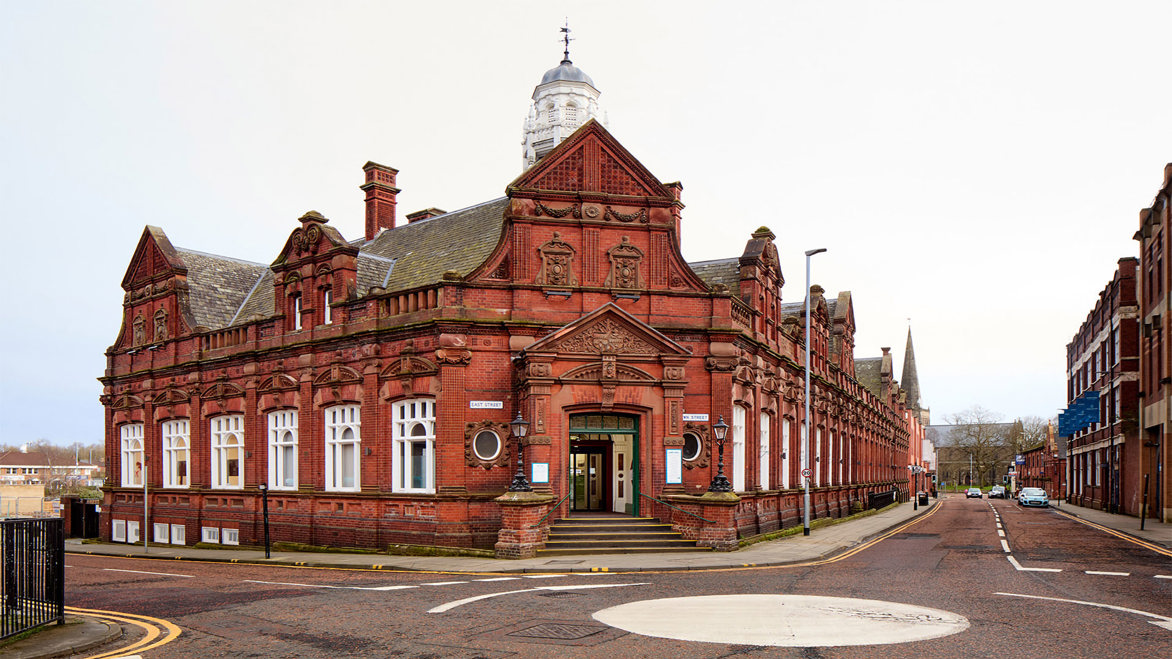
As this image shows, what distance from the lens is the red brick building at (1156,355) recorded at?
38.0 metres

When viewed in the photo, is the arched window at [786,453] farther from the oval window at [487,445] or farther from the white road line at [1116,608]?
the white road line at [1116,608]

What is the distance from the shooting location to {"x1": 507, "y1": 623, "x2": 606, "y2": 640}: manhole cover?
39.0 ft

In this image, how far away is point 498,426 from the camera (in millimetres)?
25156

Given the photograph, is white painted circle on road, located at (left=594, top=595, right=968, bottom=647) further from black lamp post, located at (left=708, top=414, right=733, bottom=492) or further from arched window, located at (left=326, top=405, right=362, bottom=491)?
arched window, located at (left=326, top=405, right=362, bottom=491)

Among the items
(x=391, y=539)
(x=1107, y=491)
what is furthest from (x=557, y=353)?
(x=1107, y=491)

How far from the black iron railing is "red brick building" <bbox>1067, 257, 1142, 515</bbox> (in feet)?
146

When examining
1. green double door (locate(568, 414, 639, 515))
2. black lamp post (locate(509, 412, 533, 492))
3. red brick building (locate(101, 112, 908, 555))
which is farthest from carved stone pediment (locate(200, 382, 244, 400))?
black lamp post (locate(509, 412, 533, 492))

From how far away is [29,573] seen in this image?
11.8 metres

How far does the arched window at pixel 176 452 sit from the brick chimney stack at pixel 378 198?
401 inches

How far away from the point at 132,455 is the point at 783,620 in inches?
1320

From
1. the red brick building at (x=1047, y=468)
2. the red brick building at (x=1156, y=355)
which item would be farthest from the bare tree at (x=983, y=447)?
the red brick building at (x=1156, y=355)

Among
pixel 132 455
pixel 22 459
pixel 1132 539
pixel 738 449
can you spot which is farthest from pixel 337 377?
pixel 22 459

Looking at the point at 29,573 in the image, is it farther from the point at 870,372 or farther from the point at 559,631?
the point at 870,372

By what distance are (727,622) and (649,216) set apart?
1535cm
